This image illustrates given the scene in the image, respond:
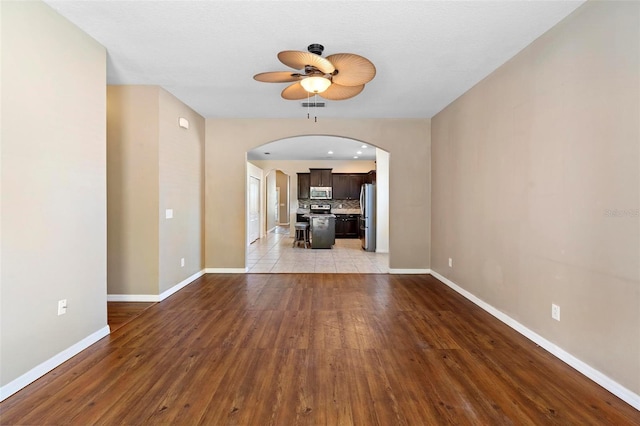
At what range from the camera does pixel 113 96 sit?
12.6 ft

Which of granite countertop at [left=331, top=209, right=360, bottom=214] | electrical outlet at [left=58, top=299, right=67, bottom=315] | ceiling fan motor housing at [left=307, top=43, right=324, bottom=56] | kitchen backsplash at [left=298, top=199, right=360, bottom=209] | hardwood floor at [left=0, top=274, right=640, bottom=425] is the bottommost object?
hardwood floor at [left=0, top=274, right=640, bottom=425]

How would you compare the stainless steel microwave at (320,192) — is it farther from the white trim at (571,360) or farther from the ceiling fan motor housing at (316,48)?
the ceiling fan motor housing at (316,48)

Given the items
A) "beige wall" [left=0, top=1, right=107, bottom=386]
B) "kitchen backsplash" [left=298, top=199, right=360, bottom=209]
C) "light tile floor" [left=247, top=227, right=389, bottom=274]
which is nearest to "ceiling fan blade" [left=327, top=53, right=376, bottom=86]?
"beige wall" [left=0, top=1, right=107, bottom=386]

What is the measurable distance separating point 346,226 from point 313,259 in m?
3.93

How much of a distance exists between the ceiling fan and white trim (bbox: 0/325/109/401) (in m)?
2.78

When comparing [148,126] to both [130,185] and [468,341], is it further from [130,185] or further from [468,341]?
[468,341]

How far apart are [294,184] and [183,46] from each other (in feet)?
26.0

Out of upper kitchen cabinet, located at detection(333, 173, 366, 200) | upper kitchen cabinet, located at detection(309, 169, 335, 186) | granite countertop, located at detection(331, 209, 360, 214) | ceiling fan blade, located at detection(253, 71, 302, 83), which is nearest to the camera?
ceiling fan blade, located at detection(253, 71, 302, 83)

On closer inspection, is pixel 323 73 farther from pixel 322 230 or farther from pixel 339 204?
pixel 339 204

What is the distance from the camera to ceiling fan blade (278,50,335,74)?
2316mm

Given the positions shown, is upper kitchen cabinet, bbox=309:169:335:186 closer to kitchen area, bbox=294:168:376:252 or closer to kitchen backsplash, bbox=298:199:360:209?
kitchen area, bbox=294:168:376:252

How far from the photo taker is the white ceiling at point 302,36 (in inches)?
91.5

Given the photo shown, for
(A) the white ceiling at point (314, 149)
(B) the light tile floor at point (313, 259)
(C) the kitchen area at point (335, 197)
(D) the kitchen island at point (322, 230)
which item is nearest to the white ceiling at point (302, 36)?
(A) the white ceiling at point (314, 149)

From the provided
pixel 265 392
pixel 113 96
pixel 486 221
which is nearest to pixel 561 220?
pixel 486 221
